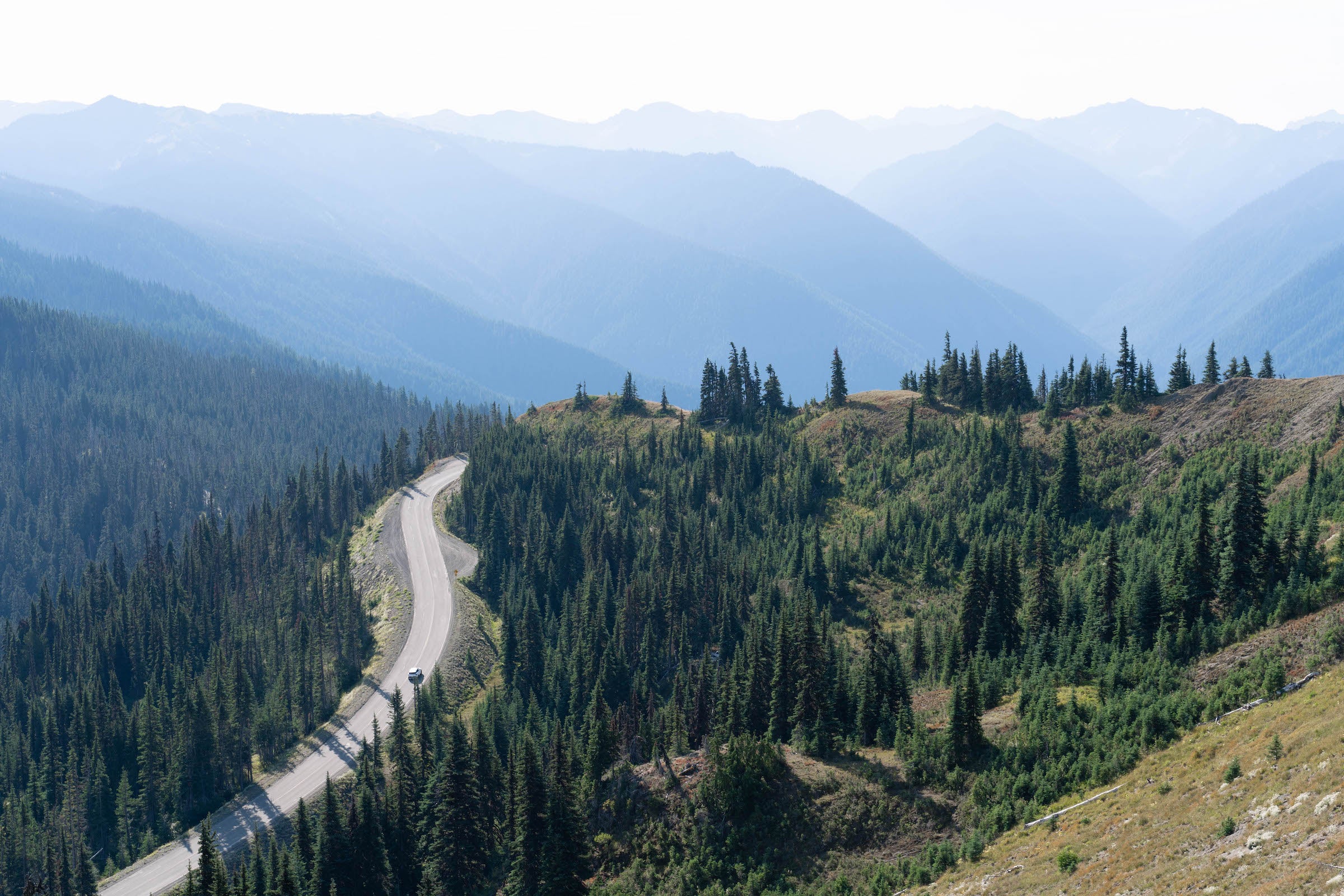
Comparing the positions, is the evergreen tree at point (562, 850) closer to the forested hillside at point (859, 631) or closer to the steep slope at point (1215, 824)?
the forested hillside at point (859, 631)

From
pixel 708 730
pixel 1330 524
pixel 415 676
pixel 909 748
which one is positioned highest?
pixel 1330 524

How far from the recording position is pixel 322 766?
121m

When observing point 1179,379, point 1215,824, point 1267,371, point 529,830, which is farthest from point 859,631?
point 1267,371

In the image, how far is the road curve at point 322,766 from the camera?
348 feet

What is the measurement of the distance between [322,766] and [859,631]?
71992mm

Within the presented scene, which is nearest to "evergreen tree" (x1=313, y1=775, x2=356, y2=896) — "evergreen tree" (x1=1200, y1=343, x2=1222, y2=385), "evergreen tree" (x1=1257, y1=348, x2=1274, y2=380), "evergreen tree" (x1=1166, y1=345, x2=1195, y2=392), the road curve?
the road curve

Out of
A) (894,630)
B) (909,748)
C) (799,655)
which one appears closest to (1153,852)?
(909,748)

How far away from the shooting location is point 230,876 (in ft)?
324

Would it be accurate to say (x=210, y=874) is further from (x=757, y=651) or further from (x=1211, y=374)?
(x=1211, y=374)

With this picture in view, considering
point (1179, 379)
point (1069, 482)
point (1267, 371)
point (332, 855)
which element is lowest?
point (332, 855)

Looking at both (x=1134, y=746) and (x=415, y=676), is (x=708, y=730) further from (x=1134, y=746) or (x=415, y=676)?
(x=415, y=676)

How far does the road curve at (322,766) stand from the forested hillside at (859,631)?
995 cm

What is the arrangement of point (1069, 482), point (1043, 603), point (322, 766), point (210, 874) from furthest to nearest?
point (1069, 482) → point (322, 766) → point (1043, 603) → point (210, 874)

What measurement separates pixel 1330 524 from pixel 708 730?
201ft
